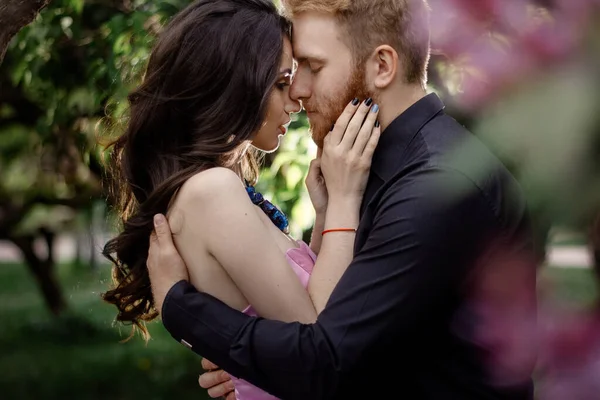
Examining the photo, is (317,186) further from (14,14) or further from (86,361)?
(86,361)

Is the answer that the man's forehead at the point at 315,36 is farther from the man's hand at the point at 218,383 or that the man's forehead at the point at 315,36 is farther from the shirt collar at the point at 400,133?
the man's hand at the point at 218,383

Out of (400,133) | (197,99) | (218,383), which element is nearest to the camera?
(400,133)

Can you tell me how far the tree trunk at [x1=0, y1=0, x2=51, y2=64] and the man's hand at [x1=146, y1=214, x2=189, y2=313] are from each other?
1026 millimetres

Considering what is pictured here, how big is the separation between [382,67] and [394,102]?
0.10 metres

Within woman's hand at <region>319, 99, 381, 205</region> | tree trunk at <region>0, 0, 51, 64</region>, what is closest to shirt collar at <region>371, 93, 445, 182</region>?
woman's hand at <region>319, 99, 381, 205</region>

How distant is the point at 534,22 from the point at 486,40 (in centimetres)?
5

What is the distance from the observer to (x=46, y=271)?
13.2m

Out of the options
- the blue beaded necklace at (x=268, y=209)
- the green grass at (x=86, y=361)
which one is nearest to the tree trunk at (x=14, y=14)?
the blue beaded necklace at (x=268, y=209)

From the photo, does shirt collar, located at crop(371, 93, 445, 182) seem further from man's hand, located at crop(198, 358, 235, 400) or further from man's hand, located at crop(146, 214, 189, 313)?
man's hand, located at crop(198, 358, 235, 400)

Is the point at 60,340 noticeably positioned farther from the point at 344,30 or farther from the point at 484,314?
the point at 484,314

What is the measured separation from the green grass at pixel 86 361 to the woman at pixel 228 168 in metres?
6.58

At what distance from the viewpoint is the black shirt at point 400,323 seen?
1.79 meters

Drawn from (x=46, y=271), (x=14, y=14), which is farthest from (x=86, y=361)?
(x=14, y=14)

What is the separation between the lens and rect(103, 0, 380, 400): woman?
7.17 ft
